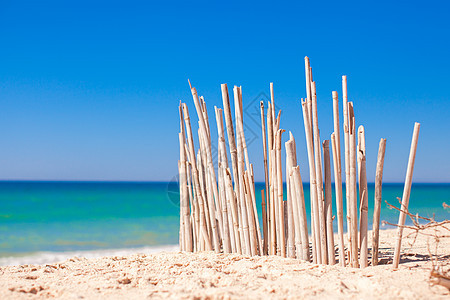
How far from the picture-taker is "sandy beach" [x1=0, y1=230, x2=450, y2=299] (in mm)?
1466

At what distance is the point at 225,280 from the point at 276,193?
2.03ft

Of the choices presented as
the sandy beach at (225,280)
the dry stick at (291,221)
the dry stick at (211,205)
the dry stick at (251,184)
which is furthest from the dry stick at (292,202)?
the dry stick at (211,205)

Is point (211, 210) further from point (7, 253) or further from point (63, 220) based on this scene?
point (63, 220)

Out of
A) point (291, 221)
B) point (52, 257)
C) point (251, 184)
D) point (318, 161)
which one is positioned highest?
point (318, 161)

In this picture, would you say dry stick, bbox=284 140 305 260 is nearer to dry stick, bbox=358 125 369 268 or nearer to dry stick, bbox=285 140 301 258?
dry stick, bbox=285 140 301 258

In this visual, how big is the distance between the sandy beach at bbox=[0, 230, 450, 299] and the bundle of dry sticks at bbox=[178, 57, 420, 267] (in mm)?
125

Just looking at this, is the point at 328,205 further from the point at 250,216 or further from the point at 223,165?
the point at 223,165

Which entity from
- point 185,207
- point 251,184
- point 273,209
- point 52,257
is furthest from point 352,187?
point 52,257

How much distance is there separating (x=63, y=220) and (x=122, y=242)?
4144mm

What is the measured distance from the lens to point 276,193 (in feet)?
6.92

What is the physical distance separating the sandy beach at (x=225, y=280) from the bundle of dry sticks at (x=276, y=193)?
0.41 ft

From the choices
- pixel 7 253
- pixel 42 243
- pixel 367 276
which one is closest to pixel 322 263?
pixel 367 276

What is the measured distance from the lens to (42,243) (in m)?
5.90

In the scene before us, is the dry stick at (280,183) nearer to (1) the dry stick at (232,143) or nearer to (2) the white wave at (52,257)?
(1) the dry stick at (232,143)
